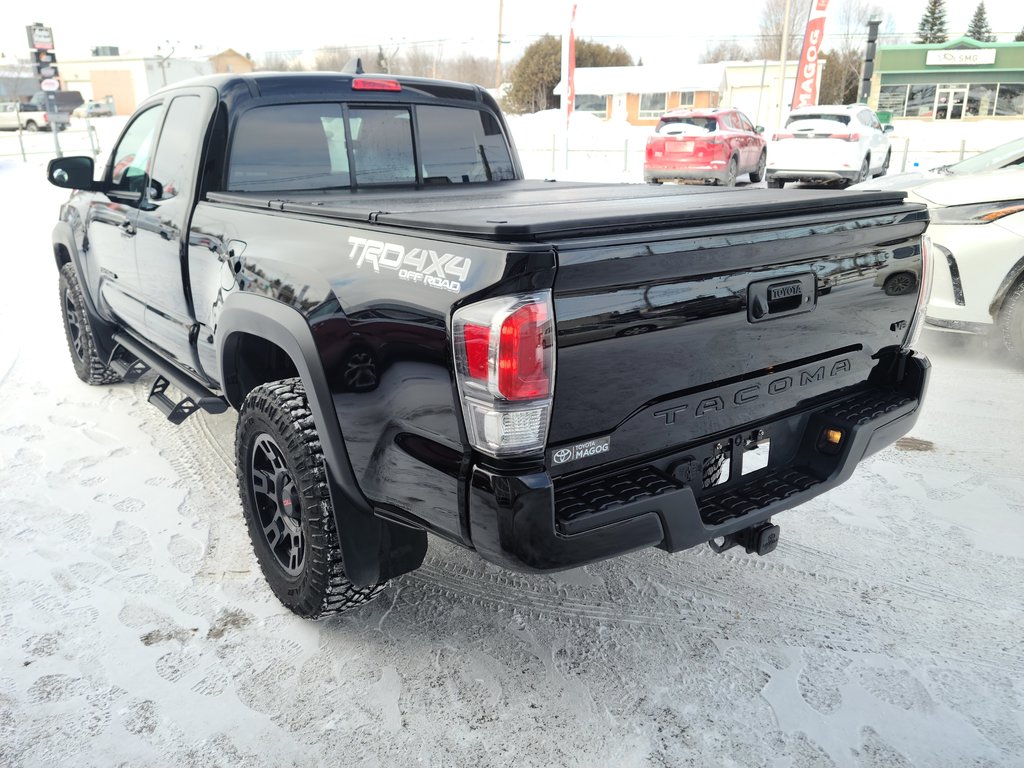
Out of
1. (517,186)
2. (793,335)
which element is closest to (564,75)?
(517,186)

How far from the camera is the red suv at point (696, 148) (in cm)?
1617

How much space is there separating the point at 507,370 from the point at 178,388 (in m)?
2.68

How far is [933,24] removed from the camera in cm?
7506

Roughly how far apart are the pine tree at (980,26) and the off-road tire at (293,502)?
305ft

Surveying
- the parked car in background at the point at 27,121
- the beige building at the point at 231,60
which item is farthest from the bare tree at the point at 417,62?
the parked car in background at the point at 27,121

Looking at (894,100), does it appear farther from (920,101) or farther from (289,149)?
(289,149)

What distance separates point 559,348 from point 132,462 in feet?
10.7

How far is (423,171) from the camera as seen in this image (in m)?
4.26

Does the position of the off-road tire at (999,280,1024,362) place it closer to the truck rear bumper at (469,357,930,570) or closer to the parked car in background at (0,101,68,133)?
the truck rear bumper at (469,357,930,570)

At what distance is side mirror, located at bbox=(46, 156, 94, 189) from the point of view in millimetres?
4145

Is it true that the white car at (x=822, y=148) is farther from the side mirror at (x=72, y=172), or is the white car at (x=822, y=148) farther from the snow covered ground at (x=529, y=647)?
the side mirror at (x=72, y=172)

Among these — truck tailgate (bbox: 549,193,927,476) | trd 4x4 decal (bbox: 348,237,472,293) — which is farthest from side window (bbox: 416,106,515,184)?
truck tailgate (bbox: 549,193,927,476)

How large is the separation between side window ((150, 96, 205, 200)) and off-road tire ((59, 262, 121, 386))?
1.57 meters

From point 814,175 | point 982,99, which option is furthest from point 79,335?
point 982,99
